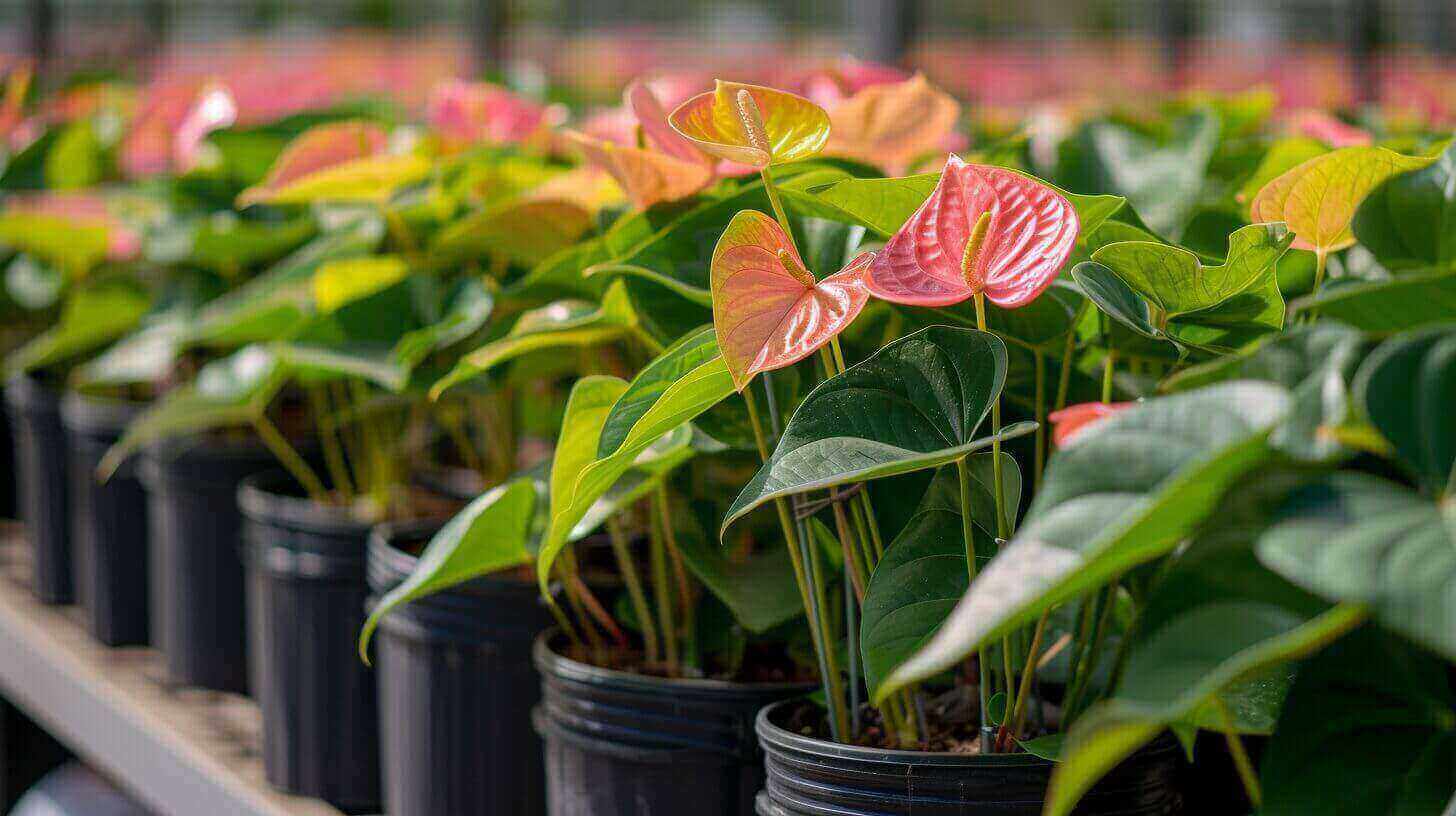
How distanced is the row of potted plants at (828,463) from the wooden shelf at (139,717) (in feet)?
0.10

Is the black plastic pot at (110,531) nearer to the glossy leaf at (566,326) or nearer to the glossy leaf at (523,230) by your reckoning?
the glossy leaf at (523,230)

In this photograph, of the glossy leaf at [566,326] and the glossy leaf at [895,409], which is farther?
the glossy leaf at [566,326]

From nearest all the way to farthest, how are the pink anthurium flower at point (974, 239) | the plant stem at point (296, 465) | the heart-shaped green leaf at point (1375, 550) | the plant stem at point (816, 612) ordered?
the heart-shaped green leaf at point (1375, 550) → the pink anthurium flower at point (974, 239) → the plant stem at point (816, 612) → the plant stem at point (296, 465)

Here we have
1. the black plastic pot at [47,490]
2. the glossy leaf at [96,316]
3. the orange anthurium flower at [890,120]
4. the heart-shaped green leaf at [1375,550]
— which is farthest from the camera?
the black plastic pot at [47,490]

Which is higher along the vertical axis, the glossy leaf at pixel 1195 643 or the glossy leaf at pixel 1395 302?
the glossy leaf at pixel 1395 302

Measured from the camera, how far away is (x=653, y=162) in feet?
1.90

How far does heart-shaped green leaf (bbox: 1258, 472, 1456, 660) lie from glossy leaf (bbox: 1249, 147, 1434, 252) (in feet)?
0.57

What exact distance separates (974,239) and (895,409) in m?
0.06

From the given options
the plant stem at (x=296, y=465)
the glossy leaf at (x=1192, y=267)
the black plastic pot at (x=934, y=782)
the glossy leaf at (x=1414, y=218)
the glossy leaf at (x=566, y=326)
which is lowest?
the plant stem at (x=296, y=465)

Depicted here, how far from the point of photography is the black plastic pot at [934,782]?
455 mm

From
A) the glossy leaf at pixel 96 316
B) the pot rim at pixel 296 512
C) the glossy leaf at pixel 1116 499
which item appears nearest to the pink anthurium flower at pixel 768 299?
the glossy leaf at pixel 1116 499

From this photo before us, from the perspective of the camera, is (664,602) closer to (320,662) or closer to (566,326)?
(566,326)

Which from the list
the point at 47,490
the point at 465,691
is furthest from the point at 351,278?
the point at 47,490

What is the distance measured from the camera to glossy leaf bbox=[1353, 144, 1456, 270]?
431 mm
